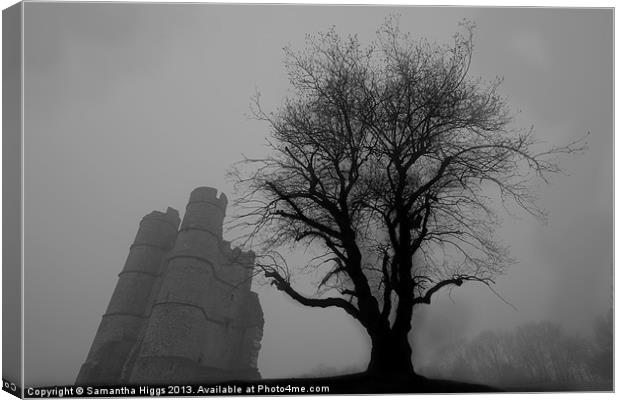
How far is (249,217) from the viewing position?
32.3 ft

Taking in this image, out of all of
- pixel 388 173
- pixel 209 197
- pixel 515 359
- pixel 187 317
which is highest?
pixel 388 173

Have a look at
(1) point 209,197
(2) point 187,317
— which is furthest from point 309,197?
(2) point 187,317

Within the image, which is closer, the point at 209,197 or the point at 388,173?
the point at 209,197

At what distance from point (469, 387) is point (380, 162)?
3798mm

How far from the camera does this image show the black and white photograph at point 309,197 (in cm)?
934

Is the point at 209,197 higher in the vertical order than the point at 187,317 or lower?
higher

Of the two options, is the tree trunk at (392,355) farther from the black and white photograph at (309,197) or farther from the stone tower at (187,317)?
the stone tower at (187,317)

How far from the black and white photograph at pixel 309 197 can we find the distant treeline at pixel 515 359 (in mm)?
35

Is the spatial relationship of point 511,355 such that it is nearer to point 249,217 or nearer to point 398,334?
point 398,334

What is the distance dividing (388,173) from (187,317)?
391cm

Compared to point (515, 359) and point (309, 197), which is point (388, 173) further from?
point (515, 359)

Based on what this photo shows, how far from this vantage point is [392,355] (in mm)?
9789

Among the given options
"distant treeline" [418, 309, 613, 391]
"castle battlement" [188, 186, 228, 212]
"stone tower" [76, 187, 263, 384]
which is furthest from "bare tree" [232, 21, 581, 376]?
"distant treeline" [418, 309, 613, 391]

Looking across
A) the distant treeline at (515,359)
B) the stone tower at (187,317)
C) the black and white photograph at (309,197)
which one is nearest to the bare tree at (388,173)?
the black and white photograph at (309,197)
